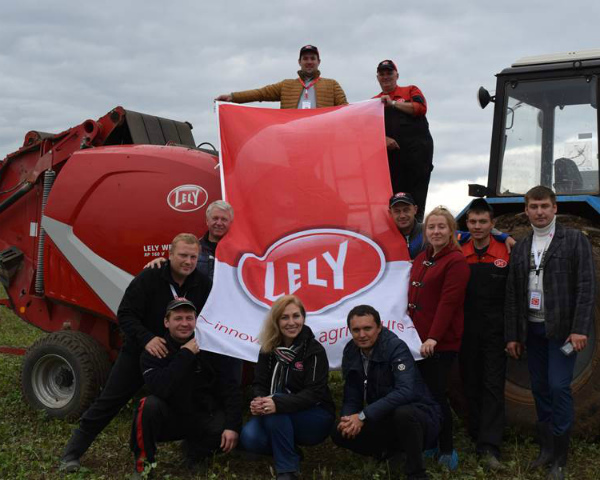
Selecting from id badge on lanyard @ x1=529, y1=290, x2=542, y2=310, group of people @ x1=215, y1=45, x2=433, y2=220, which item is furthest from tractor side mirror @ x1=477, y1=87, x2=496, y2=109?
id badge on lanyard @ x1=529, y1=290, x2=542, y2=310

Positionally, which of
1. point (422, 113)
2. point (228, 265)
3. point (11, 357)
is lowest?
point (11, 357)

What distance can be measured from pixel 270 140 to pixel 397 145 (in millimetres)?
1134

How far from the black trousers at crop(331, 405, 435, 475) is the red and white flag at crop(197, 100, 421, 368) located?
0.45 m

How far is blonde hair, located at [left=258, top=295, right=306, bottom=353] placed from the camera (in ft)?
14.3

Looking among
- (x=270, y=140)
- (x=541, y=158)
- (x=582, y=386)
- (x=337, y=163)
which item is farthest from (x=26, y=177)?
(x=582, y=386)

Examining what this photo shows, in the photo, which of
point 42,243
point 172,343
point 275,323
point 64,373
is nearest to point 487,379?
point 275,323

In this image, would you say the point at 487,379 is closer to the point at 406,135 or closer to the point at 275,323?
the point at 275,323

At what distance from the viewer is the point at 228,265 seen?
15.9 feet

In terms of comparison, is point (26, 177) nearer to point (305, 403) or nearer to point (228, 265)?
point (228, 265)

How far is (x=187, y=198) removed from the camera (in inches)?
222

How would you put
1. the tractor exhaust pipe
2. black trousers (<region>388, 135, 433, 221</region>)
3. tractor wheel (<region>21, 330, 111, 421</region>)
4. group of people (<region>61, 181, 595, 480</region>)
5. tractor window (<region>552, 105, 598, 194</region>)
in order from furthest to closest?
1. the tractor exhaust pipe
2. black trousers (<region>388, 135, 433, 221</region>)
3. tractor wheel (<region>21, 330, 111, 421</region>)
4. tractor window (<region>552, 105, 598, 194</region>)
5. group of people (<region>61, 181, 595, 480</region>)

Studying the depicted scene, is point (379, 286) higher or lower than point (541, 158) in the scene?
lower

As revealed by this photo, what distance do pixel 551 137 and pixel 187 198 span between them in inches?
119

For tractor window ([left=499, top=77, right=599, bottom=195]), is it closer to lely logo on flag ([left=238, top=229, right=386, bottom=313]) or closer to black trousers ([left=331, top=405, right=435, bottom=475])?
lely logo on flag ([left=238, top=229, right=386, bottom=313])
